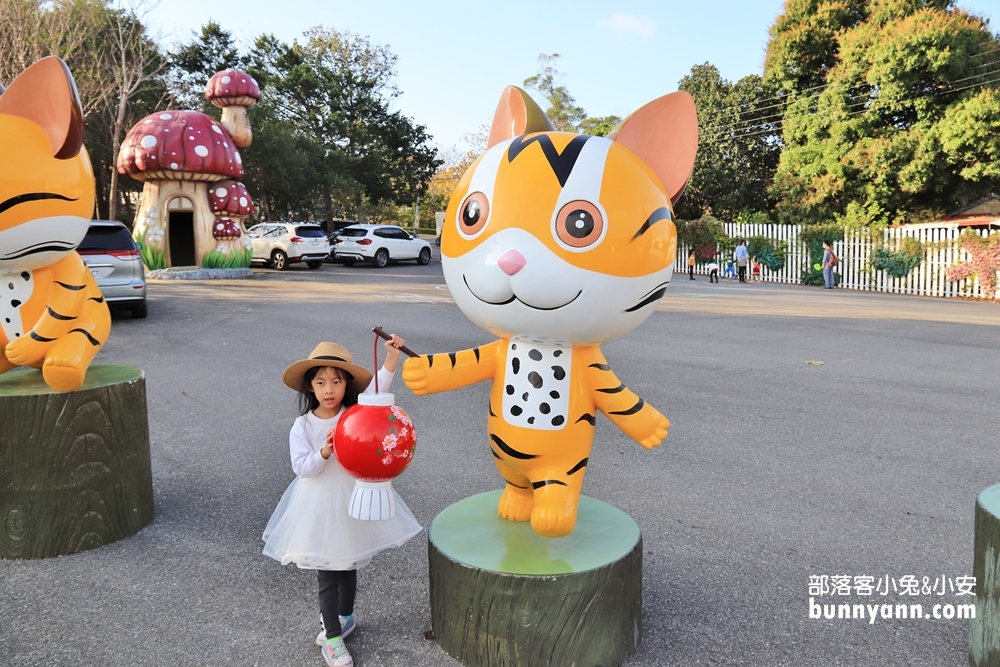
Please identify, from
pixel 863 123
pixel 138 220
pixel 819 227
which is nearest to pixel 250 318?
pixel 138 220

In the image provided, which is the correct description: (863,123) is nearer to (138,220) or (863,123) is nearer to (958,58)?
(958,58)

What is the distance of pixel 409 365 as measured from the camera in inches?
111

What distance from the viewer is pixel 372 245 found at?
23703 mm

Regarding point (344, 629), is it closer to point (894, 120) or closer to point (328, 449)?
point (328, 449)

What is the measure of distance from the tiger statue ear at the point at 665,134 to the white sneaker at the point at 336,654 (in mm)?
2091

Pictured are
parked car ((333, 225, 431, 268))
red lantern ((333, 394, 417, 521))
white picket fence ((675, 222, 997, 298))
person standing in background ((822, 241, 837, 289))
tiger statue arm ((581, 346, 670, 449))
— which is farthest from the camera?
parked car ((333, 225, 431, 268))

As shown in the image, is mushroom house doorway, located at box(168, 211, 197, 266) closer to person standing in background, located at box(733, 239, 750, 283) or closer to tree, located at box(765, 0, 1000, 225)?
person standing in background, located at box(733, 239, 750, 283)

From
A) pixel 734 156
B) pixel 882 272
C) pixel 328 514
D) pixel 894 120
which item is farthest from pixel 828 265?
pixel 328 514

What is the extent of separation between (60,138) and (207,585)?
2.29m

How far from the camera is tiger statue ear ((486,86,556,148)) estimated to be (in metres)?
3.02

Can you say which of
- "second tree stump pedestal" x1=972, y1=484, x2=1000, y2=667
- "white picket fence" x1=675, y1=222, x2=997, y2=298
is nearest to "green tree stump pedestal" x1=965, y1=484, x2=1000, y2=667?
"second tree stump pedestal" x1=972, y1=484, x2=1000, y2=667

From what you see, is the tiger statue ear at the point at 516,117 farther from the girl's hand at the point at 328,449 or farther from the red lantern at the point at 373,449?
the girl's hand at the point at 328,449

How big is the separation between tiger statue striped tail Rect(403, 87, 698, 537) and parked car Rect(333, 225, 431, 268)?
21.2m

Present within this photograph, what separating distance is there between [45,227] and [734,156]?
29.8m
